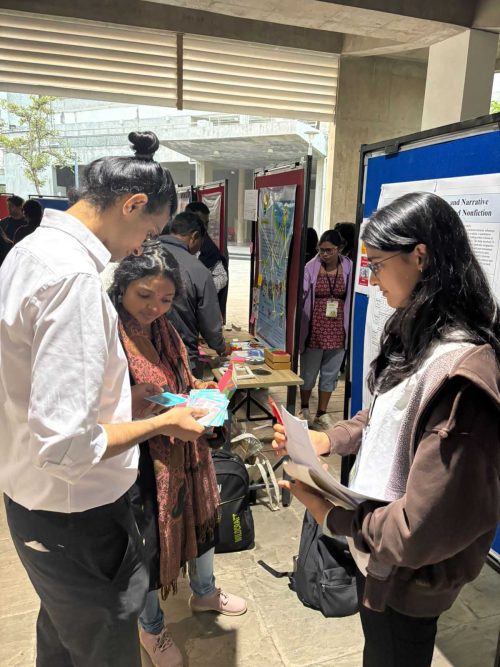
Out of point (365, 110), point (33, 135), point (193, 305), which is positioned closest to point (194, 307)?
point (193, 305)

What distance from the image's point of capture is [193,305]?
9.50ft

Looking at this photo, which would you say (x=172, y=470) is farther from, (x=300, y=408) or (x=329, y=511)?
(x=300, y=408)

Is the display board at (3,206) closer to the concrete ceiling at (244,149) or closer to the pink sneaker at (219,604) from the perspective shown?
the pink sneaker at (219,604)

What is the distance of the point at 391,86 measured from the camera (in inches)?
259

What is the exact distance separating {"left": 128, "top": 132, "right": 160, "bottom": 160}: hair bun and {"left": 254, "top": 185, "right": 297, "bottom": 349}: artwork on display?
1961 millimetres

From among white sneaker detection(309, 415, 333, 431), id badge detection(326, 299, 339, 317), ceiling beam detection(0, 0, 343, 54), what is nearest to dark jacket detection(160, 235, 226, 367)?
id badge detection(326, 299, 339, 317)

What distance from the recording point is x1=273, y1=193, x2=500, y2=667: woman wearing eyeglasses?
0.83 metres

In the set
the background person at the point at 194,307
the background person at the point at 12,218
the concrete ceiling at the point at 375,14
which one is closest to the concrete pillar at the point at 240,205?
the background person at the point at 12,218

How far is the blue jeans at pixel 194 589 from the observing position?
1743 mm

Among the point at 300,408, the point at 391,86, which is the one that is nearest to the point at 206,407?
the point at 300,408

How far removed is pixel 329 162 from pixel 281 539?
564 centimetres

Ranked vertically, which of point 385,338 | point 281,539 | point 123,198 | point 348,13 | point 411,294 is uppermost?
point 348,13

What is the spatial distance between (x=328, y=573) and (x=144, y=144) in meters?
1.84

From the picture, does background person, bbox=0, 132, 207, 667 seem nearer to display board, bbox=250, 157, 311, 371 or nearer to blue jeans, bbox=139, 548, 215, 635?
blue jeans, bbox=139, 548, 215, 635
